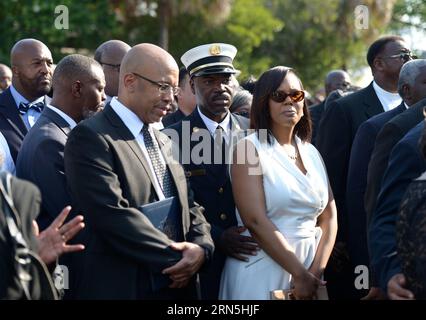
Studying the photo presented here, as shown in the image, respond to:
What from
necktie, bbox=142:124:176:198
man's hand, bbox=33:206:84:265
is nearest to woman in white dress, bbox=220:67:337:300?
necktie, bbox=142:124:176:198

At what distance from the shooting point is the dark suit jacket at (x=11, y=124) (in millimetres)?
7071

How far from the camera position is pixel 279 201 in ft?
18.8

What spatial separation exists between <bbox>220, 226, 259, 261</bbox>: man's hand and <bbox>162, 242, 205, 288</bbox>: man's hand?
1.98ft

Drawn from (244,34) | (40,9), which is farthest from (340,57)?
(40,9)

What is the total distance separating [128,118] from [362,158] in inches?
79.1

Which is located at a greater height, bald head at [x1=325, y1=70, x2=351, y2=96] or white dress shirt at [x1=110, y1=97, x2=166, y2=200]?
bald head at [x1=325, y1=70, x2=351, y2=96]

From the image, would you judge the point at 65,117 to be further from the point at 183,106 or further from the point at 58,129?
the point at 183,106

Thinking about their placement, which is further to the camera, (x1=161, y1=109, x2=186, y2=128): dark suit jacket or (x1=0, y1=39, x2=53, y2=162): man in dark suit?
(x1=161, y1=109, x2=186, y2=128): dark suit jacket

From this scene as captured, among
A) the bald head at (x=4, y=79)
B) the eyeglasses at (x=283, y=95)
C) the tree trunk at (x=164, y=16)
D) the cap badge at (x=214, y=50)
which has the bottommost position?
the eyeglasses at (x=283, y=95)

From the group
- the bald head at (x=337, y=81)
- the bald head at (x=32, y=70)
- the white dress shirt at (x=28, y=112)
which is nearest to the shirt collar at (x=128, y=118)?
the white dress shirt at (x=28, y=112)

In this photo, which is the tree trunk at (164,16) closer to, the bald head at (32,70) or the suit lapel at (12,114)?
the bald head at (32,70)

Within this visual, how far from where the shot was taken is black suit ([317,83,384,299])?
7246 millimetres

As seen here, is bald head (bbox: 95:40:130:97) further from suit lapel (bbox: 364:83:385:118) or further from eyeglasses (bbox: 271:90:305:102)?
eyeglasses (bbox: 271:90:305:102)

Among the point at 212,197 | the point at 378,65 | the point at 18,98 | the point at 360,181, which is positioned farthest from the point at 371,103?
the point at 18,98
